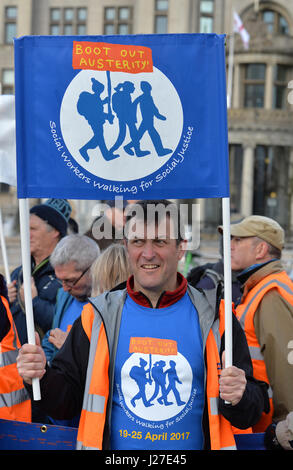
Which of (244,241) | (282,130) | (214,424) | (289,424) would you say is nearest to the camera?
(214,424)

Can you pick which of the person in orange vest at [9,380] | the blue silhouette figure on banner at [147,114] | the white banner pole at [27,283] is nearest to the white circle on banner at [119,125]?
the blue silhouette figure on banner at [147,114]

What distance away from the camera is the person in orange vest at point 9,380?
3434 mm

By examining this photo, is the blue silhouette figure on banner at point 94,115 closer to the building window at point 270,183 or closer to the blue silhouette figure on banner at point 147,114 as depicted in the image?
the blue silhouette figure on banner at point 147,114

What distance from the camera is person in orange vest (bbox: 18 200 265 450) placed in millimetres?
2703

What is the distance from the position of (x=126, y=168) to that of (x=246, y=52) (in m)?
36.3

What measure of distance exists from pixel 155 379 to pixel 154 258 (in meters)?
0.53

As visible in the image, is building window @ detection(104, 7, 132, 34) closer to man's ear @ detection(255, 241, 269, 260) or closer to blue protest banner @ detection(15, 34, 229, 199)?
man's ear @ detection(255, 241, 269, 260)

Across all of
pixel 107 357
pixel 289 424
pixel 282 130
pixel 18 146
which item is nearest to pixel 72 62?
pixel 18 146

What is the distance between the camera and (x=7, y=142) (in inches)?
176

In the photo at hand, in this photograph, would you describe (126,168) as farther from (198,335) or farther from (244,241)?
(244,241)

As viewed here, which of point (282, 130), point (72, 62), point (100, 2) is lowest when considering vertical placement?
point (72, 62)

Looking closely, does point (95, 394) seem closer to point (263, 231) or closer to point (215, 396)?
point (215, 396)

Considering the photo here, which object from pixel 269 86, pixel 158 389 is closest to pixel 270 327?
pixel 158 389
